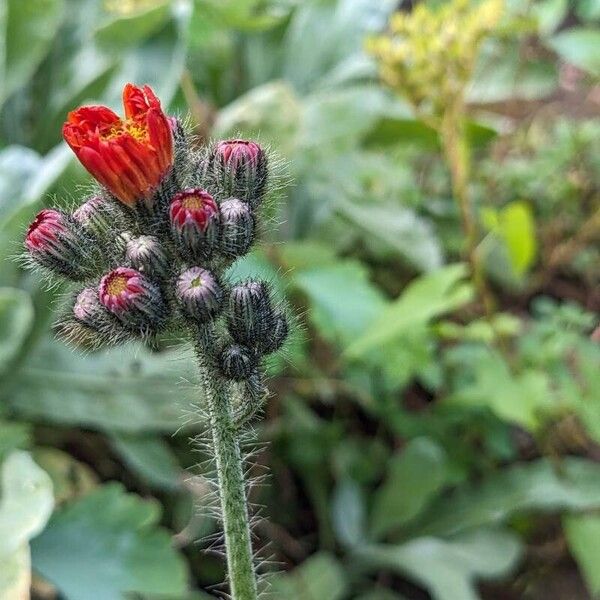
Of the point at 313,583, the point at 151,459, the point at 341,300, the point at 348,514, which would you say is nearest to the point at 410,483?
the point at 348,514

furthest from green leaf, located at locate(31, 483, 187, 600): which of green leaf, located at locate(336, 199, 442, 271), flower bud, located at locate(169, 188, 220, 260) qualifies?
green leaf, located at locate(336, 199, 442, 271)

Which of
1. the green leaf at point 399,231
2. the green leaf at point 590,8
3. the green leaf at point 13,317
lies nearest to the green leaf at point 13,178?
the green leaf at point 13,317

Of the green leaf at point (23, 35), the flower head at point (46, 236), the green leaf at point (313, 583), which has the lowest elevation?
the green leaf at point (313, 583)

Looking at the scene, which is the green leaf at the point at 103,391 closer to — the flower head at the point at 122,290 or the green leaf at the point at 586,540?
the green leaf at the point at 586,540

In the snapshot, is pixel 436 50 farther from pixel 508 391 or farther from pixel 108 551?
pixel 108 551

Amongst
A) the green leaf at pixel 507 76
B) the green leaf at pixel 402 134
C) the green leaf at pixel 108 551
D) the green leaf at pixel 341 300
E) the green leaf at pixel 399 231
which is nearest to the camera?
the green leaf at pixel 108 551

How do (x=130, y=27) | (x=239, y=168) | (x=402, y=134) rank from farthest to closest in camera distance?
(x=402, y=134), (x=130, y=27), (x=239, y=168)

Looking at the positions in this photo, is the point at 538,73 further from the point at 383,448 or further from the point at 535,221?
the point at 383,448
